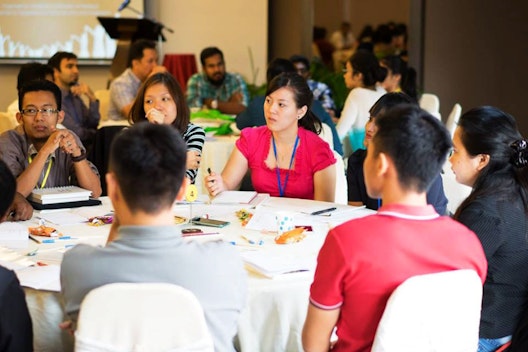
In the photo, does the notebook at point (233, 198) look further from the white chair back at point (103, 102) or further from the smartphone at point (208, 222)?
the white chair back at point (103, 102)

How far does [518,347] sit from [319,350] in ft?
2.65

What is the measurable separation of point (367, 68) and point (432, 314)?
16.0ft

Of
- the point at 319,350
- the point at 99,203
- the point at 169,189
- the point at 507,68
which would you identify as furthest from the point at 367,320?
the point at 507,68

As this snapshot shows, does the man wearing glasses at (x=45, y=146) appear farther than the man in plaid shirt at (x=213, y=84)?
No

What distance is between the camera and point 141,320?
1.80 meters

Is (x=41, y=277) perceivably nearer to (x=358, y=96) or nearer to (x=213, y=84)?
(x=358, y=96)

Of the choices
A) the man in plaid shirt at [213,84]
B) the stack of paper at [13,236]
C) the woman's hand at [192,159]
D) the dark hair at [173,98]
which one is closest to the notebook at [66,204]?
the stack of paper at [13,236]

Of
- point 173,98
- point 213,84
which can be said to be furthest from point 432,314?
point 213,84

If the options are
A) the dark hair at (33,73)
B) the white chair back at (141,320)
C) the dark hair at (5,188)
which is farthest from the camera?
the dark hair at (33,73)

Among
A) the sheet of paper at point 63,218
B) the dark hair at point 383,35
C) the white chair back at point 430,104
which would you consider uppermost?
the dark hair at point 383,35

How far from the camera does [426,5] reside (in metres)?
9.39

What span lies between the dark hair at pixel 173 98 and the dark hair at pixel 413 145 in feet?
7.58

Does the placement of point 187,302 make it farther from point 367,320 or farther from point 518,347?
point 518,347

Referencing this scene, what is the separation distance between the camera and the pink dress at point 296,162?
3.92 metres
